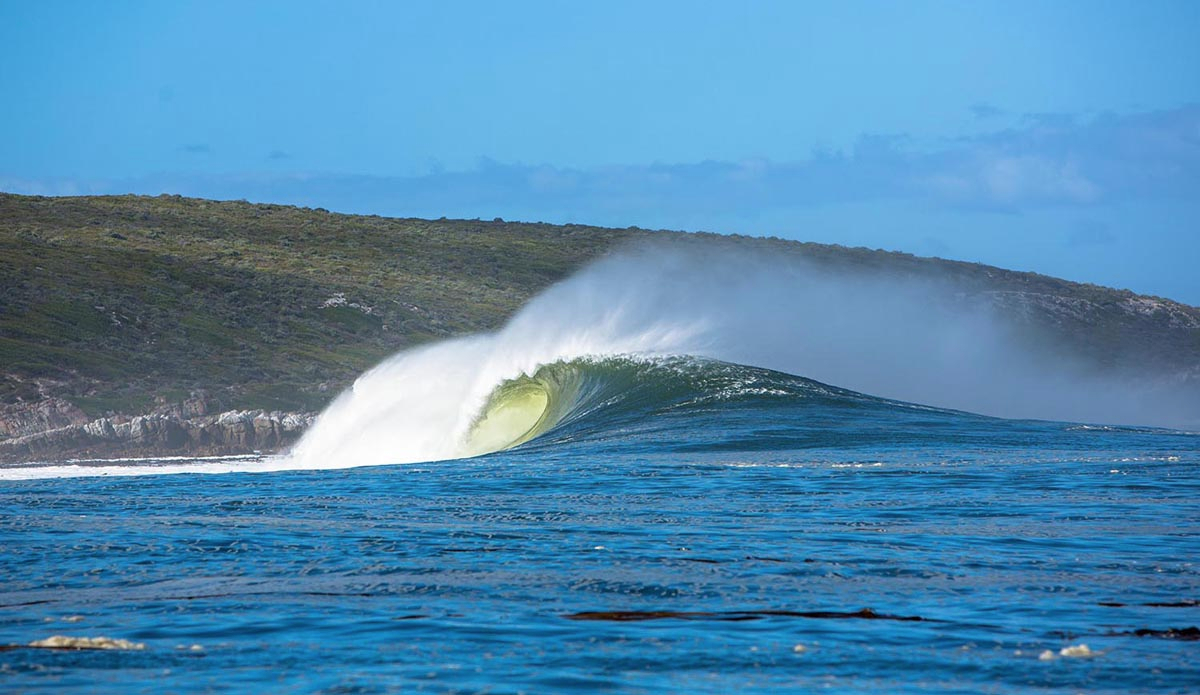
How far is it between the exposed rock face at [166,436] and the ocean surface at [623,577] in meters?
28.4

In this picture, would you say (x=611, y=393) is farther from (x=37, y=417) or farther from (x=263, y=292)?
(x=263, y=292)

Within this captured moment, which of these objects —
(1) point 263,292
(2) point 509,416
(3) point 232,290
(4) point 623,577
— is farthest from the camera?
(1) point 263,292

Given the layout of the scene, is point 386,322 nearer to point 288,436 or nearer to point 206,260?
point 206,260

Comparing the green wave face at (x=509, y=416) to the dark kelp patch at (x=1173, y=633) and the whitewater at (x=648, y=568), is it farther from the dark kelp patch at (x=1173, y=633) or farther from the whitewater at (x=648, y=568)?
the dark kelp patch at (x=1173, y=633)

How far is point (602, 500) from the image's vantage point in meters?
11.8

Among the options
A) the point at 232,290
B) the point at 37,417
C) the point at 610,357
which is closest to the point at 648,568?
the point at 610,357

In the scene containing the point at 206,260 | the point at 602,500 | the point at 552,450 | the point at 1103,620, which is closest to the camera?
the point at 1103,620

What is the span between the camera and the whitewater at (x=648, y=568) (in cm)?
559

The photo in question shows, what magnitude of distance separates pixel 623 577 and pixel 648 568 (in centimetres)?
33

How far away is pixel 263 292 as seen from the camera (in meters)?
69.1

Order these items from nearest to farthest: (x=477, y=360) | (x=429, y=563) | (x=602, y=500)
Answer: (x=429, y=563), (x=602, y=500), (x=477, y=360)

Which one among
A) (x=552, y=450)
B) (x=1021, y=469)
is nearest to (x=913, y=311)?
(x=552, y=450)

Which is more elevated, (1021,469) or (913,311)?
(913,311)

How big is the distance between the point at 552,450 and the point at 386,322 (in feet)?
162
